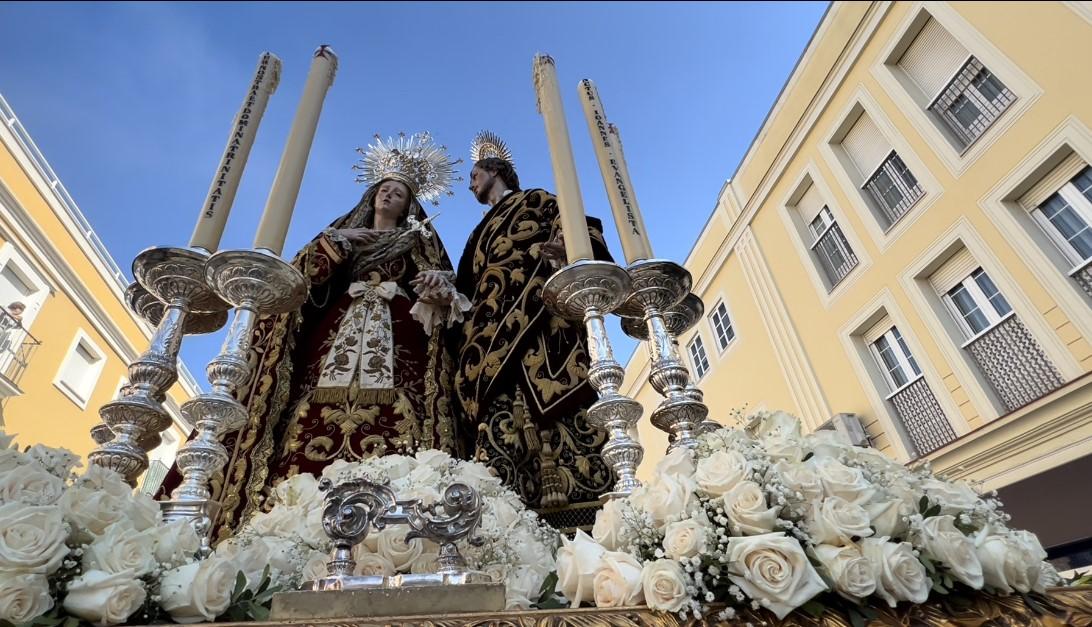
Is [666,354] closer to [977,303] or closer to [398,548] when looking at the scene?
[398,548]

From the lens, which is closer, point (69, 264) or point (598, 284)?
point (598, 284)

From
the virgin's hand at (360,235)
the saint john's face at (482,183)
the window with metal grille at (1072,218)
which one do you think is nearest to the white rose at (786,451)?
the virgin's hand at (360,235)

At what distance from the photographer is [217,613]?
0.58 m

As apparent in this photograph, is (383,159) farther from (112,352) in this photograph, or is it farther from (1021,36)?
(112,352)

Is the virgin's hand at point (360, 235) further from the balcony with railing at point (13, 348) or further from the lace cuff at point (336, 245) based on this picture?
the balcony with railing at point (13, 348)

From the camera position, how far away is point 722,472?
0.67 metres

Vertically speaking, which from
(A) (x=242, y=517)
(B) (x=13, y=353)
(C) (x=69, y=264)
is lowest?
(A) (x=242, y=517)

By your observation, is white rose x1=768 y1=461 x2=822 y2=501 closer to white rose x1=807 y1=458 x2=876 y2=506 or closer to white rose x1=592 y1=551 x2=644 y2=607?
white rose x1=807 y1=458 x2=876 y2=506

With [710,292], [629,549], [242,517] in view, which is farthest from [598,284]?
[710,292]

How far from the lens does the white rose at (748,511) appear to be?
0.62 meters

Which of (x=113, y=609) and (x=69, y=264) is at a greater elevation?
(x=69, y=264)

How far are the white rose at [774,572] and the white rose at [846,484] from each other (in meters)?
0.11

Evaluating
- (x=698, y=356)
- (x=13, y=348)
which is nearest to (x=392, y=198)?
(x=13, y=348)

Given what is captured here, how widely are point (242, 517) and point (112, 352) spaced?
899 centimetres
